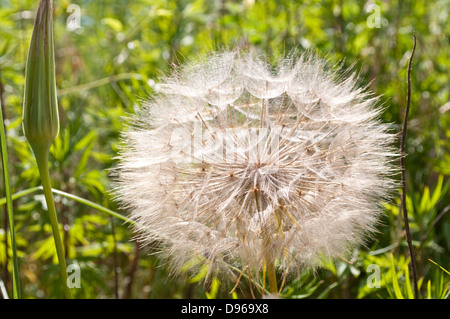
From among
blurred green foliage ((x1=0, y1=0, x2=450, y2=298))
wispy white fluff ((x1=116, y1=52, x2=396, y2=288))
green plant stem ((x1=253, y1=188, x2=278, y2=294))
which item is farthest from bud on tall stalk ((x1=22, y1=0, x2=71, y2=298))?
blurred green foliage ((x1=0, y1=0, x2=450, y2=298))

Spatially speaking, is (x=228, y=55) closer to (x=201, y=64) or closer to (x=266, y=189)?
(x=201, y=64)

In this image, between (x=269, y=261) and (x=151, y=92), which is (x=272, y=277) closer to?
(x=269, y=261)

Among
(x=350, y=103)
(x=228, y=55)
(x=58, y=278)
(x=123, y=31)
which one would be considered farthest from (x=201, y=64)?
(x=123, y=31)

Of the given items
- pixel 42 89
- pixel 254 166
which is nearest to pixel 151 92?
pixel 254 166

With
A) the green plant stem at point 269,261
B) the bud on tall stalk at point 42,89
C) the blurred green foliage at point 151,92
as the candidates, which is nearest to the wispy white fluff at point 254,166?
the green plant stem at point 269,261

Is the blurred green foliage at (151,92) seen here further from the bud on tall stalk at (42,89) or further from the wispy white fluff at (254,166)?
the bud on tall stalk at (42,89)

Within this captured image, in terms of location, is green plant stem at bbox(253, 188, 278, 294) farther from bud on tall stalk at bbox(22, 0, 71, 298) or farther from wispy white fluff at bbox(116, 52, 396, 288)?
bud on tall stalk at bbox(22, 0, 71, 298)
